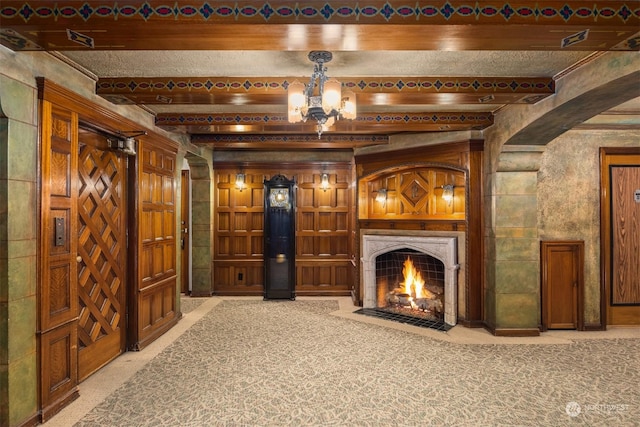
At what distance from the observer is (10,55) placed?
94.7 inches

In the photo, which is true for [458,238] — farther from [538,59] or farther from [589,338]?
[538,59]

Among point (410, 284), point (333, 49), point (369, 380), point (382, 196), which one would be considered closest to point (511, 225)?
point (410, 284)

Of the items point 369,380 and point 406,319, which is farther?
point 406,319

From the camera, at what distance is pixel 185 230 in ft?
22.8

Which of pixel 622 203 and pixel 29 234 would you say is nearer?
pixel 29 234

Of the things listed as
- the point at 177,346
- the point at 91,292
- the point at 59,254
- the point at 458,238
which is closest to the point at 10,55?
the point at 59,254

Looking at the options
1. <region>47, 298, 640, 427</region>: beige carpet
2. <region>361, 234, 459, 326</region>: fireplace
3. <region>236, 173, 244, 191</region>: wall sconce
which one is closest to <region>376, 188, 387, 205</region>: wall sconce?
<region>361, 234, 459, 326</region>: fireplace

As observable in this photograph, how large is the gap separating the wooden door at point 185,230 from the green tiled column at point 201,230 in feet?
0.88

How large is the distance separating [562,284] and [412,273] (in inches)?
81.5

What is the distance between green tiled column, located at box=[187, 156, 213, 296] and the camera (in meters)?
6.68

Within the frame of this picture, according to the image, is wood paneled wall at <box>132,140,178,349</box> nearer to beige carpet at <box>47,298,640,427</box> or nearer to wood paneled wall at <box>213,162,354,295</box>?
beige carpet at <box>47,298,640,427</box>

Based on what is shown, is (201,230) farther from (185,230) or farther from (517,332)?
(517,332)

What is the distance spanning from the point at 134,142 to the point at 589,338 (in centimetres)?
597

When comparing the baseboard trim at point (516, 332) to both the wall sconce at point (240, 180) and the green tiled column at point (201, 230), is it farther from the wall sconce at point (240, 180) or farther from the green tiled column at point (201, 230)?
the green tiled column at point (201, 230)
